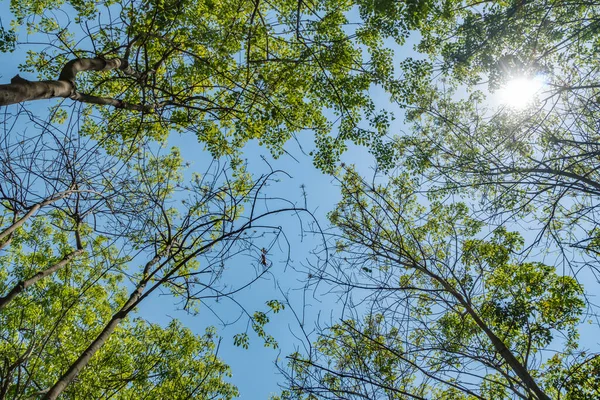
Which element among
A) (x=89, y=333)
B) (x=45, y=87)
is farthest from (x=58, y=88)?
(x=89, y=333)

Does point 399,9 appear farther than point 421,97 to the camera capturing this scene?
No

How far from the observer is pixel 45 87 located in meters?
3.63

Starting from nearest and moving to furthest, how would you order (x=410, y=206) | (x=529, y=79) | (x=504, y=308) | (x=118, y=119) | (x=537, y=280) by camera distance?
(x=529, y=79) < (x=504, y=308) < (x=537, y=280) < (x=118, y=119) < (x=410, y=206)

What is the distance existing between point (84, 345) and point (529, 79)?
42.3 feet

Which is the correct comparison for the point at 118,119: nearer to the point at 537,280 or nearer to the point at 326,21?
the point at 326,21

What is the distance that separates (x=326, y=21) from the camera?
7.70 meters

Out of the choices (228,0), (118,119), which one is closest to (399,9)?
(228,0)

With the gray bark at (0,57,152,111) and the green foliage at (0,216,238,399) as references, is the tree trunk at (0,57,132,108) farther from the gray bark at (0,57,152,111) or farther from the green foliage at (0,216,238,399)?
the green foliage at (0,216,238,399)

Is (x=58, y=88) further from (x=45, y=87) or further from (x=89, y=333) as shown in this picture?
(x=89, y=333)

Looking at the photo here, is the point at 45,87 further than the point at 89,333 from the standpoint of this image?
No

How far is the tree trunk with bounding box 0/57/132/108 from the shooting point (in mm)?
3071

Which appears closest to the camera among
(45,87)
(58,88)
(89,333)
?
(45,87)

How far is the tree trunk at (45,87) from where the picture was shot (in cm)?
307

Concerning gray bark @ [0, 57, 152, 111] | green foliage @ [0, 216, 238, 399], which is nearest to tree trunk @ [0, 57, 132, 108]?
gray bark @ [0, 57, 152, 111]
